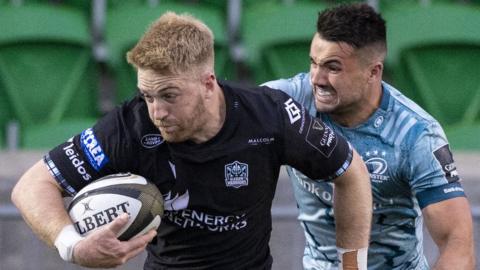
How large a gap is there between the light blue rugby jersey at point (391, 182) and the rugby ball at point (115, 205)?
0.97 m

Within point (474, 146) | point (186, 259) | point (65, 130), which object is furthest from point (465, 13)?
point (186, 259)

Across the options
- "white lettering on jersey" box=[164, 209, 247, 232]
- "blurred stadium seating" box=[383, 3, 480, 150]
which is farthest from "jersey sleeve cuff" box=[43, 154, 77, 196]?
"blurred stadium seating" box=[383, 3, 480, 150]

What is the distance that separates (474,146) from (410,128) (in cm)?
266

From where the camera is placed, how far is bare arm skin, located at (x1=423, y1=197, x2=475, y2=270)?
14.9 feet

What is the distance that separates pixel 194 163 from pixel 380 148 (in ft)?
2.91

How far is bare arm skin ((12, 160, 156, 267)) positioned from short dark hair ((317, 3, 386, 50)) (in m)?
1.21

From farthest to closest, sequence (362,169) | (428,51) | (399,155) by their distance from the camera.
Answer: (428,51) → (399,155) → (362,169)

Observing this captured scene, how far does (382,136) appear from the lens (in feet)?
15.8

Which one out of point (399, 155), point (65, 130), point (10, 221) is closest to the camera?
point (399, 155)

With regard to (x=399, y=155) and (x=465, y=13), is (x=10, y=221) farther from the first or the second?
(x=465, y=13)

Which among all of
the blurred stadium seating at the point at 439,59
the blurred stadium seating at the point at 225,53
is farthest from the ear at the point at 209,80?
the blurred stadium seating at the point at 439,59

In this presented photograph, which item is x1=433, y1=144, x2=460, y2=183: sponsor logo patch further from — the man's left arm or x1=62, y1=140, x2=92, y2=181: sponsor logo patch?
x1=62, y1=140, x2=92, y2=181: sponsor logo patch

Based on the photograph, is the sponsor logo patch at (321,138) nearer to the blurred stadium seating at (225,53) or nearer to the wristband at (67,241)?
the wristband at (67,241)

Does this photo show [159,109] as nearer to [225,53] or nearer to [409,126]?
[409,126]
